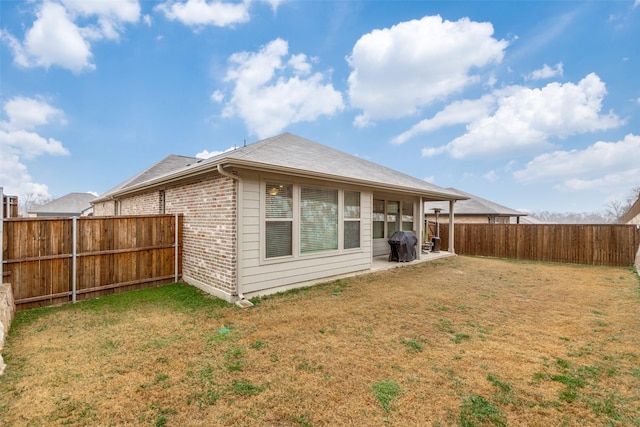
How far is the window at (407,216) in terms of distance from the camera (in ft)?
37.0

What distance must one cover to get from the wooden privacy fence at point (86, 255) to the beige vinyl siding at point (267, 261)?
244 cm

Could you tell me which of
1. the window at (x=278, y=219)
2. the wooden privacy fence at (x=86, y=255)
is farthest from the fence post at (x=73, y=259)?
the window at (x=278, y=219)

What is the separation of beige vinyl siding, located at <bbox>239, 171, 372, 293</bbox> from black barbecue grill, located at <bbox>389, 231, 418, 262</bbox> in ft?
8.44

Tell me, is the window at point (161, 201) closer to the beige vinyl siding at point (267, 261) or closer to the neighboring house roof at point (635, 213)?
the beige vinyl siding at point (267, 261)

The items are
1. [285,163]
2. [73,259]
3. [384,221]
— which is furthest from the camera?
[384,221]

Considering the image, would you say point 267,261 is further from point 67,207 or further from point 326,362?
point 67,207

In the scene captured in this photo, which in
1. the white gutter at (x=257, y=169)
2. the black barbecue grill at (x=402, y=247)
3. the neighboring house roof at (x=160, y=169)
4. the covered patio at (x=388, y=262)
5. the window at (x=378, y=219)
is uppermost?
the neighboring house roof at (x=160, y=169)

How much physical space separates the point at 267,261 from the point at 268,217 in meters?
0.89

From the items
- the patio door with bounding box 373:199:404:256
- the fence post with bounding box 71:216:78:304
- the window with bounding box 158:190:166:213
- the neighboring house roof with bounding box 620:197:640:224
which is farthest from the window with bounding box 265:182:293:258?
the neighboring house roof with bounding box 620:197:640:224

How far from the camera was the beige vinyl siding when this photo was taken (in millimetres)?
5305

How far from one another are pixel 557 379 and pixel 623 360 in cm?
119

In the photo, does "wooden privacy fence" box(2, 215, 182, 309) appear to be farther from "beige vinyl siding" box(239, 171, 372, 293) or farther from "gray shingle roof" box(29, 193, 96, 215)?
"gray shingle roof" box(29, 193, 96, 215)

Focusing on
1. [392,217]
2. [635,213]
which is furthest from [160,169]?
[635,213]

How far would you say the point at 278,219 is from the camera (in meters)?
5.80
